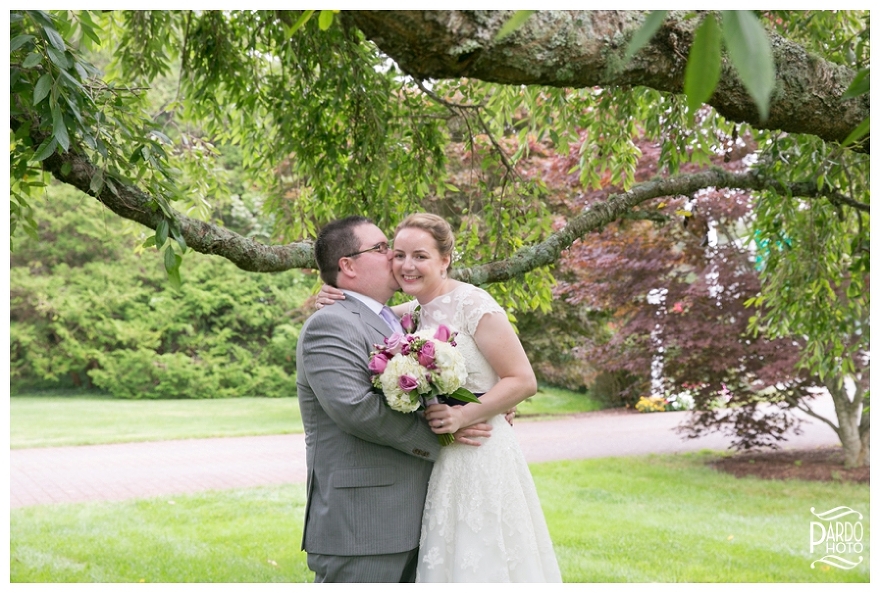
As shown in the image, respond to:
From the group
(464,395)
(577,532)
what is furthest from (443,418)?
(577,532)

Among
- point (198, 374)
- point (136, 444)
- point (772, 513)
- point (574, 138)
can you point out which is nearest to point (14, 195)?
point (574, 138)

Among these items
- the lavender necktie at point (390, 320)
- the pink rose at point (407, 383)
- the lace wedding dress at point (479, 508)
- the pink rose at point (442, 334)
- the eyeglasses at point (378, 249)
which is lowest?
the lace wedding dress at point (479, 508)

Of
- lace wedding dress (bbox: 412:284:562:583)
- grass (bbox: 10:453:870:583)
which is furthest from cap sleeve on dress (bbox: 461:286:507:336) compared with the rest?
grass (bbox: 10:453:870:583)

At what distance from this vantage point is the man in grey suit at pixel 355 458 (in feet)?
7.05

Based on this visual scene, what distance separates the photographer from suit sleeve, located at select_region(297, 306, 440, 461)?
2119 mm

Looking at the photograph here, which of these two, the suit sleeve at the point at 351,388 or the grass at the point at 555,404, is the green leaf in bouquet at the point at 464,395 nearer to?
the suit sleeve at the point at 351,388

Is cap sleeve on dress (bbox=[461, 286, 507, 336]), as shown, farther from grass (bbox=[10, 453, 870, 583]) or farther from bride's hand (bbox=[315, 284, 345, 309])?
grass (bbox=[10, 453, 870, 583])

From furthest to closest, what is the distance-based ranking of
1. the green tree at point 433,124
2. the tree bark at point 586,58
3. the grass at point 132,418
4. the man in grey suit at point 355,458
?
the grass at point 132,418 → the man in grey suit at point 355,458 → the green tree at point 433,124 → the tree bark at point 586,58

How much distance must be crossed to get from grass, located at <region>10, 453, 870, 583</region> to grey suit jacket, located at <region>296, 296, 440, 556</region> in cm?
346

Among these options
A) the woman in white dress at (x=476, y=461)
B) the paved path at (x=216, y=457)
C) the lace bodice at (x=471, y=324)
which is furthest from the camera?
the paved path at (x=216, y=457)

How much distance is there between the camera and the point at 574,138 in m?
4.73

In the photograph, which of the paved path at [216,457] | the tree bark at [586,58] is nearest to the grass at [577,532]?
the paved path at [216,457]

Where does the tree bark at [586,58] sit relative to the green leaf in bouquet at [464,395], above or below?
above
